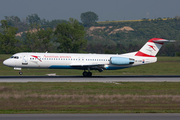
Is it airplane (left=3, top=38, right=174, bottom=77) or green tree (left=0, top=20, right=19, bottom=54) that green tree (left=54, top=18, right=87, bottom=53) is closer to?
green tree (left=0, top=20, right=19, bottom=54)

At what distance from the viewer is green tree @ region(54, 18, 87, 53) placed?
9431 centimetres

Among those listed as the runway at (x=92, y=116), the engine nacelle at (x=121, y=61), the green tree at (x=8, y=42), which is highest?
the green tree at (x=8, y=42)

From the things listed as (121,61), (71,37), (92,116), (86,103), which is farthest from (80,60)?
(71,37)

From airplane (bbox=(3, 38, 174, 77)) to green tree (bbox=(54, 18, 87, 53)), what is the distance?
179ft

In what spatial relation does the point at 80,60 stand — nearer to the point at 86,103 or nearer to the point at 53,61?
the point at 53,61

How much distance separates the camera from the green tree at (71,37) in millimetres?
94312

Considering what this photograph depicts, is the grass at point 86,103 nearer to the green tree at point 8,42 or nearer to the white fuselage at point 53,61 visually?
the white fuselage at point 53,61

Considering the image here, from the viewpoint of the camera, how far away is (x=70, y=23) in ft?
339

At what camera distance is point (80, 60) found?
37.7 metres

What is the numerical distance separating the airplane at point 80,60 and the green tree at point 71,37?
5458cm

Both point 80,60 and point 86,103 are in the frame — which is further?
point 80,60

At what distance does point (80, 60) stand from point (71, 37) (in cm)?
6288

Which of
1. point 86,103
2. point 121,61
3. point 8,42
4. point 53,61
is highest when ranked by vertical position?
point 8,42

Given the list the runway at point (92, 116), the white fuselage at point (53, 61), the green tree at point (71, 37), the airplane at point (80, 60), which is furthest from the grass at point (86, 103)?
the green tree at point (71, 37)
